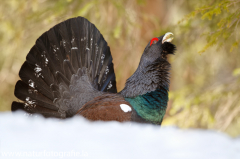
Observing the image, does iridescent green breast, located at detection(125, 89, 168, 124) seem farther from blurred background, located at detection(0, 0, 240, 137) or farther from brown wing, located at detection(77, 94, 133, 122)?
blurred background, located at detection(0, 0, 240, 137)

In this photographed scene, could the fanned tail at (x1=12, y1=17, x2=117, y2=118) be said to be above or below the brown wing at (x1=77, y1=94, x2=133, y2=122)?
above

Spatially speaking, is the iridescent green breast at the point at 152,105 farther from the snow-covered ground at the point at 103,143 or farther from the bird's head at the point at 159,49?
the snow-covered ground at the point at 103,143

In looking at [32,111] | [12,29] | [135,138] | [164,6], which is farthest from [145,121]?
[164,6]

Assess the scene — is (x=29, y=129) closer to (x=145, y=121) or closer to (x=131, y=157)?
(x=131, y=157)

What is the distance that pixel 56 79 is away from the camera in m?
3.35

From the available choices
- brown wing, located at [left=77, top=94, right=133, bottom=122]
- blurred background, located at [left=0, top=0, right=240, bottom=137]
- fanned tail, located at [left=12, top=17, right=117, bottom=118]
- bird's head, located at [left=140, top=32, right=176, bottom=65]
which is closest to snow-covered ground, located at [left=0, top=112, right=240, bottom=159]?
brown wing, located at [left=77, top=94, right=133, bottom=122]

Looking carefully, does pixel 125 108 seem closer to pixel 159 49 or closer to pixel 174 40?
pixel 159 49

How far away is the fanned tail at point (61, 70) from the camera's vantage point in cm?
320

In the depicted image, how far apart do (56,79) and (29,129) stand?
6.50 ft

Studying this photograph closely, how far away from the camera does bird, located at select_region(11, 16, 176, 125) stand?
2811 millimetres

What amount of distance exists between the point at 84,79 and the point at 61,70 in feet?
1.15

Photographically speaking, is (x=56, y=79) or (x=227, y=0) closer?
(x=227, y=0)

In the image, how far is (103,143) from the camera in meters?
1.26

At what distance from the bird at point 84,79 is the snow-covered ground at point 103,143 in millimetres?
1275
